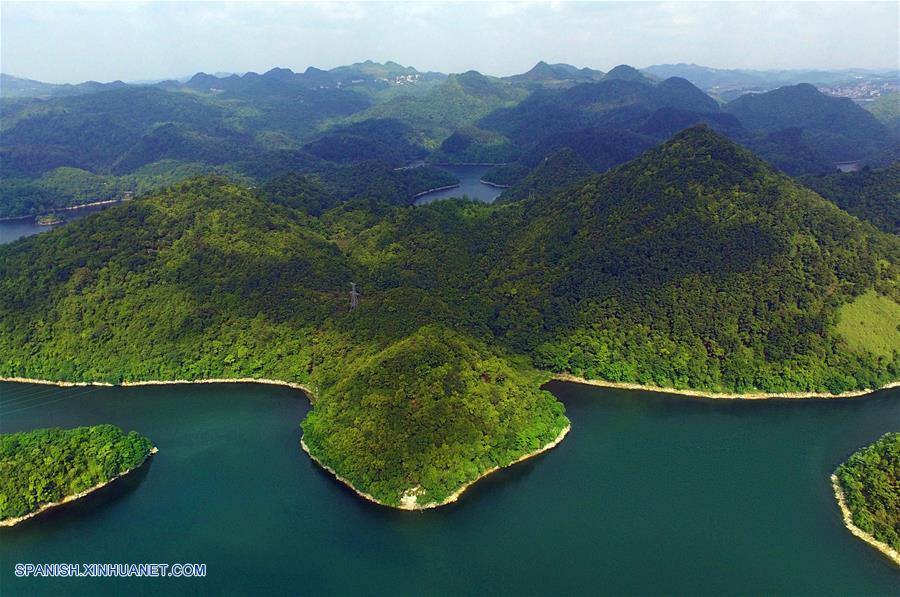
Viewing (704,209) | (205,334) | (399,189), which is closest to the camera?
(205,334)

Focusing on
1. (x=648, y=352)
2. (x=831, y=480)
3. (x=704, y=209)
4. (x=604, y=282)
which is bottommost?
(x=831, y=480)

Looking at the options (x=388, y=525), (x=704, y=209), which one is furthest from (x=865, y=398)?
(x=388, y=525)

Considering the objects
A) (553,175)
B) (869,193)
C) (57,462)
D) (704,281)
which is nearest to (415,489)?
(57,462)

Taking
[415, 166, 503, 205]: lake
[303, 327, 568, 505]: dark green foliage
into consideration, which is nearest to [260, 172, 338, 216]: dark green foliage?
[415, 166, 503, 205]: lake

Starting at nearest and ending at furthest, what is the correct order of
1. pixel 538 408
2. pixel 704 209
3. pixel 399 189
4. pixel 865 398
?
pixel 538 408 < pixel 865 398 < pixel 704 209 < pixel 399 189

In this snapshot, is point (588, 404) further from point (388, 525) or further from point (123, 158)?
point (123, 158)

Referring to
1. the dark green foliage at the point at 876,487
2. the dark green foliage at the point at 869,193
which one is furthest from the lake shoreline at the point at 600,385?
the dark green foliage at the point at 869,193

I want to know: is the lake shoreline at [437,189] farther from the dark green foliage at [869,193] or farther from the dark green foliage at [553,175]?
the dark green foliage at [869,193]

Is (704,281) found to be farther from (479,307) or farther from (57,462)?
(57,462)
